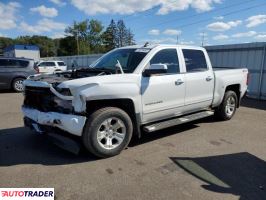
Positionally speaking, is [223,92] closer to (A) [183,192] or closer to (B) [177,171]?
(B) [177,171]

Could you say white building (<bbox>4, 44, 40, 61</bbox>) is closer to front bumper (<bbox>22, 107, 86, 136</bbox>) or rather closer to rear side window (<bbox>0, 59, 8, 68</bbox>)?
rear side window (<bbox>0, 59, 8, 68</bbox>)

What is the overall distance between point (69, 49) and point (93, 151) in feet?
294

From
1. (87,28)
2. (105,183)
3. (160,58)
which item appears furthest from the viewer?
(87,28)

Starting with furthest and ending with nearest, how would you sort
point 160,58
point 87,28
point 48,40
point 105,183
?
1. point 48,40
2. point 87,28
3. point 160,58
4. point 105,183

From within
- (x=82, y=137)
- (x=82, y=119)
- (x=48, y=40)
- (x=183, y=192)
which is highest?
(x=48, y=40)

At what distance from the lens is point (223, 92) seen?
6895 mm

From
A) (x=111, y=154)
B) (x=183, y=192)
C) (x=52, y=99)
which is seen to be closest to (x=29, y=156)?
(x=52, y=99)

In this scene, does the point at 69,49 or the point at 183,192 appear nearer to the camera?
the point at 183,192

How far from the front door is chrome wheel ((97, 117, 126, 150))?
54cm

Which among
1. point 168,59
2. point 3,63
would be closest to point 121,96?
point 168,59

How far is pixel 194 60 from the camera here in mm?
6172

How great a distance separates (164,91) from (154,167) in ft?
5.24

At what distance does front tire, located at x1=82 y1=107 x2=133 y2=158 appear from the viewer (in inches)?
170

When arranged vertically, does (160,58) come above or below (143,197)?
above
